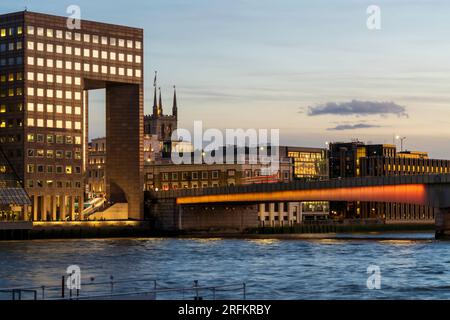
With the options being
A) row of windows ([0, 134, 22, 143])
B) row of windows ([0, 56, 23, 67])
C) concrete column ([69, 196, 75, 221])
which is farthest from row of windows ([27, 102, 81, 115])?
concrete column ([69, 196, 75, 221])

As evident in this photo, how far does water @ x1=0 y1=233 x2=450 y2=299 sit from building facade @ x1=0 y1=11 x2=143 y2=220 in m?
61.1

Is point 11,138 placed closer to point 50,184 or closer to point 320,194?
point 50,184

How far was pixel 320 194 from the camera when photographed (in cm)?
15788

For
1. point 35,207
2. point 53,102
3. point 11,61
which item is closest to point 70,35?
point 11,61

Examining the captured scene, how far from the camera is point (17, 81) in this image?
18675cm

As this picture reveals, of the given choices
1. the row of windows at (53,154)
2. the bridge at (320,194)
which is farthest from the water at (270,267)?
the row of windows at (53,154)

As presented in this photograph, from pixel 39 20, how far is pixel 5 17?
6657 millimetres

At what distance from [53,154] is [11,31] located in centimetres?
2394

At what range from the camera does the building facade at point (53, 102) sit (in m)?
187

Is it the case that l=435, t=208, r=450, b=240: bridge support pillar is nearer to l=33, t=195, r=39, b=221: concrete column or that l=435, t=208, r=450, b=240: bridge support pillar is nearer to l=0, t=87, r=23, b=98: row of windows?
l=33, t=195, r=39, b=221: concrete column

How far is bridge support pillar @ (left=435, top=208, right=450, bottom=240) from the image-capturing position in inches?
5536
